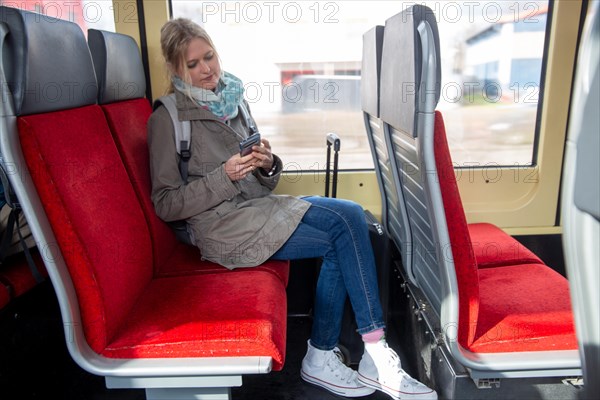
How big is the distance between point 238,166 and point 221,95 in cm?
40

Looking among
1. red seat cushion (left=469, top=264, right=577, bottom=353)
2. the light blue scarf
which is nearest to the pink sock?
red seat cushion (left=469, top=264, right=577, bottom=353)

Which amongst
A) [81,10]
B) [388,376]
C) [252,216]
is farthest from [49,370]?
[81,10]

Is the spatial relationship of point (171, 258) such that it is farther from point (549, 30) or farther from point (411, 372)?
point (549, 30)

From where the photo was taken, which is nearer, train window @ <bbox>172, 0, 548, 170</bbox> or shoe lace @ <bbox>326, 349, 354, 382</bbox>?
shoe lace @ <bbox>326, 349, 354, 382</bbox>

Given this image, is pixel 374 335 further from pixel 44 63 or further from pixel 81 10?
pixel 81 10

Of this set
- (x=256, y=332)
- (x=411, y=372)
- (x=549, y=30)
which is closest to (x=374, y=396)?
(x=411, y=372)

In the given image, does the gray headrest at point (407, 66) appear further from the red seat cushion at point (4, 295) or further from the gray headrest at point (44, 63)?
the red seat cushion at point (4, 295)

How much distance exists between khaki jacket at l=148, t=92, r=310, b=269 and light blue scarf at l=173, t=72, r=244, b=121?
5 cm

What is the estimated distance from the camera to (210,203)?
2043mm

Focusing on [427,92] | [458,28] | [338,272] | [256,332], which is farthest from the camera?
[458,28]

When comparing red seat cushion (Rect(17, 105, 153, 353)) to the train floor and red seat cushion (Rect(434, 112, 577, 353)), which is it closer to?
the train floor

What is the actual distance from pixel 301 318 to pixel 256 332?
51.6 inches

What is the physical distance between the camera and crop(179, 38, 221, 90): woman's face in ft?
7.22

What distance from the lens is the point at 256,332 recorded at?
5.28ft
